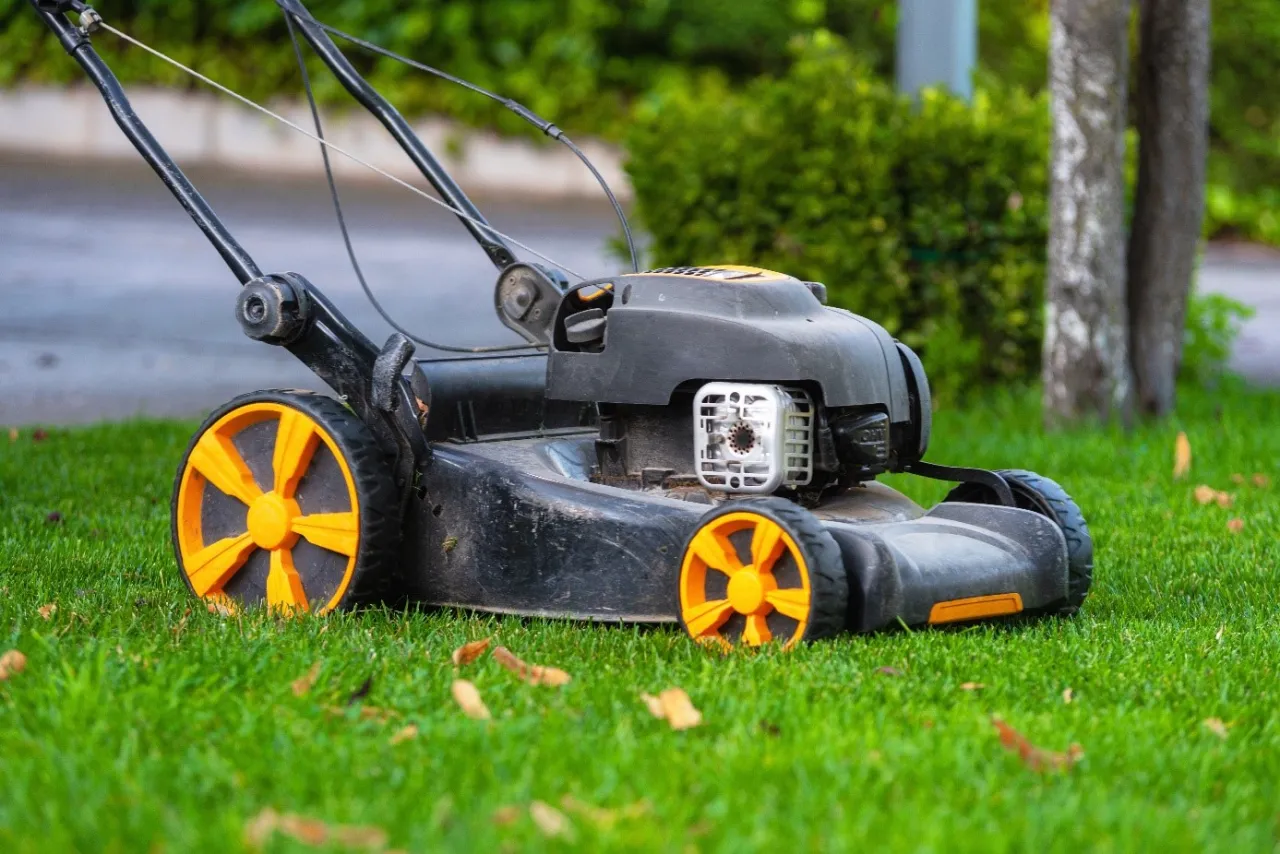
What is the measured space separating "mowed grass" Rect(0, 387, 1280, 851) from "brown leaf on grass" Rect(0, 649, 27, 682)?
32 millimetres

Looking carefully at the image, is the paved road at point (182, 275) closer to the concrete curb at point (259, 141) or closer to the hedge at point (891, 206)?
the concrete curb at point (259, 141)

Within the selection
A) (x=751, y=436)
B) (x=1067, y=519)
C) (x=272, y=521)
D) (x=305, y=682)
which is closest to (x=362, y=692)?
(x=305, y=682)

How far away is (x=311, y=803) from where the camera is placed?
2.36m

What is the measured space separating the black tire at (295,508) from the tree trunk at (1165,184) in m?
3.94

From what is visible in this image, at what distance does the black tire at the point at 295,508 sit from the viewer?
3.61 m

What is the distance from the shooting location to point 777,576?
3330 mm

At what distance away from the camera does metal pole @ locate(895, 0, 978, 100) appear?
24.9ft

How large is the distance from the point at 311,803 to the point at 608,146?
1204cm

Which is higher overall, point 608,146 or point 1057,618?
point 608,146

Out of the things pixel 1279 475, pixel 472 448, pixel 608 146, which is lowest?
pixel 1279 475

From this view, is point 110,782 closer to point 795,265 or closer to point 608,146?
point 795,265

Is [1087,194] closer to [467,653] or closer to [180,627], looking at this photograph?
[467,653]

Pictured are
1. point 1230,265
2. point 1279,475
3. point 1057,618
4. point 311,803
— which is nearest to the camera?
point 311,803

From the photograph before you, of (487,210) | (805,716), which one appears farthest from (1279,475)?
(487,210)
